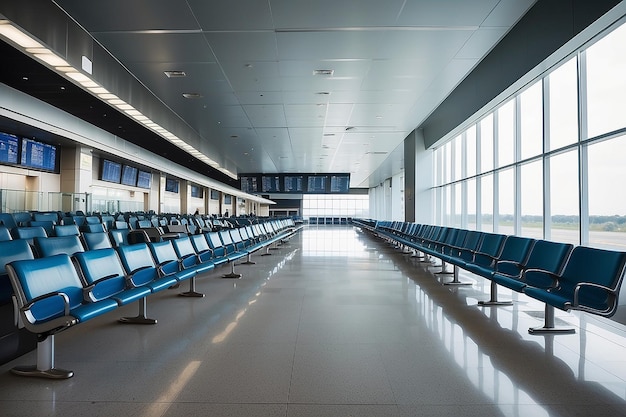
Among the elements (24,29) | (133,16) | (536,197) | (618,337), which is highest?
(133,16)

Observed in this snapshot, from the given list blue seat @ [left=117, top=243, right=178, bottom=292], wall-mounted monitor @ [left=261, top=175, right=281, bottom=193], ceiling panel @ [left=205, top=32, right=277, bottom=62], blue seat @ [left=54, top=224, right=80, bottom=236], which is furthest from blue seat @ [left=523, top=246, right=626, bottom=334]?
wall-mounted monitor @ [left=261, top=175, right=281, bottom=193]

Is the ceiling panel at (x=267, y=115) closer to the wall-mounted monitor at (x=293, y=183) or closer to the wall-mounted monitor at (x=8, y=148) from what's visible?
the wall-mounted monitor at (x=8, y=148)

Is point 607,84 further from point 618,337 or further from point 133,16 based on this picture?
point 133,16

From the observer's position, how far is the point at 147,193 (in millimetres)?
18812

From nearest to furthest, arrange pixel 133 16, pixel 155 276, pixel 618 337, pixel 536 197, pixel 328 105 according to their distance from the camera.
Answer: pixel 618 337 < pixel 155 276 < pixel 133 16 < pixel 536 197 < pixel 328 105

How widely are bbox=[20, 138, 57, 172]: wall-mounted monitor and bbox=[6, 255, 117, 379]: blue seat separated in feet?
32.9

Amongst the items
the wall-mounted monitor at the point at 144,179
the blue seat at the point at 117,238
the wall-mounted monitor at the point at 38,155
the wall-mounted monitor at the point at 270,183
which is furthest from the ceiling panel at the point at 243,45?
the wall-mounted monitor at the point at 270,183

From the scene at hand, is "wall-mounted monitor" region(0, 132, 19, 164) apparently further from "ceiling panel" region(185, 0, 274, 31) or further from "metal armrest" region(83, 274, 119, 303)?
"metal armrest" region(83, 274, 119, 303)

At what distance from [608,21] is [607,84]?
3.24 ft

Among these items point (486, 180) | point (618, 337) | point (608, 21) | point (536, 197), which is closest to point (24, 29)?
point (608, 21)

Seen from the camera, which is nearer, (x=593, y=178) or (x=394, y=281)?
(x=593, y=178)

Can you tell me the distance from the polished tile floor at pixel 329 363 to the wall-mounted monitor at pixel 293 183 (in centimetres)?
1745

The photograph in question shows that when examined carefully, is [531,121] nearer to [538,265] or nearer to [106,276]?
[538,265]

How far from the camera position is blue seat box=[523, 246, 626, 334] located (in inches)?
111
